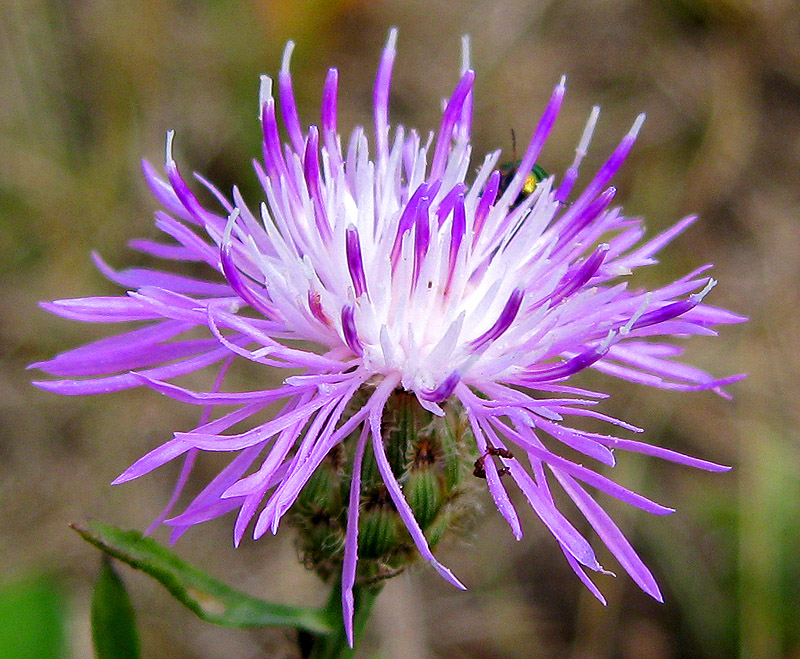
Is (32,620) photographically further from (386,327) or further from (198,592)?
(386,327)

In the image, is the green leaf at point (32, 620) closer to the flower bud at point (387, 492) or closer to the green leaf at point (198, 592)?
the green leaf at point (198, 592)

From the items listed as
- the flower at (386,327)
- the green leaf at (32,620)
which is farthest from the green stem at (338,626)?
the green leaf at (32,620)

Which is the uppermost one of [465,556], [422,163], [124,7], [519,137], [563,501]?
[124,7]

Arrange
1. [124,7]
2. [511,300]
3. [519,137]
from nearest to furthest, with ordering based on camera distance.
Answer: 1. [511,300]
2. [124,7]
3. [519,137]

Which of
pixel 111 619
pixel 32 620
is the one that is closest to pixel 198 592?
pixel 111 619

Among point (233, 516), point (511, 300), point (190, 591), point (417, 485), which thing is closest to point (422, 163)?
point (511, 300)

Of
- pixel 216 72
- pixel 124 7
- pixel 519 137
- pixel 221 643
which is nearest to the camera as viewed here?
pixel 221 643

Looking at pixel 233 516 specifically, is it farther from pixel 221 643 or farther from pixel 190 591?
pixel 190 591
